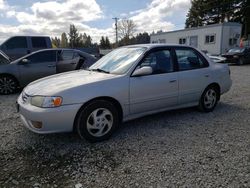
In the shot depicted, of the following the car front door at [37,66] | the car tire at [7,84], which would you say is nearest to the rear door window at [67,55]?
the car front door at [37,66]

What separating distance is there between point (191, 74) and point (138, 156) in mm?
2210

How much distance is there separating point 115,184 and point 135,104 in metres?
1.56

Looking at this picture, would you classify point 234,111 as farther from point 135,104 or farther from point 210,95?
point 135,104

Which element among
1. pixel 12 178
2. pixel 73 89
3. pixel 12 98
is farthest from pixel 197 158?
pixel 12 98

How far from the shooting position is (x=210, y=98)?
5.00 meters

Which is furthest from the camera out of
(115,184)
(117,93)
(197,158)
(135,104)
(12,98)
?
(12,98)

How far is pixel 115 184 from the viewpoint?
2.52 meters

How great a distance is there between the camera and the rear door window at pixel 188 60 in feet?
14.6

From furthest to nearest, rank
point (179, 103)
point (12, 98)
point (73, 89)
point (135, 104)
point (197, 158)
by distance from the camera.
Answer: point (12, 98) < point (179, 103) < point (135, 104) < point (73, 89) < point (197, 158)

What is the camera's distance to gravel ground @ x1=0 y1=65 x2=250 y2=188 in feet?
8.52

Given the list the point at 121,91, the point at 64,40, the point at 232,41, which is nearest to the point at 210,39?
the point at 232,41

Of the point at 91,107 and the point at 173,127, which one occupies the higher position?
the point at 91,107

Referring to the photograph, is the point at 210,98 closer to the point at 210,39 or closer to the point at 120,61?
the point at 120,61

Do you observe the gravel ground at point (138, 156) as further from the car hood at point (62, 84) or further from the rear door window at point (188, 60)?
the rear door window at point (188, 60)
